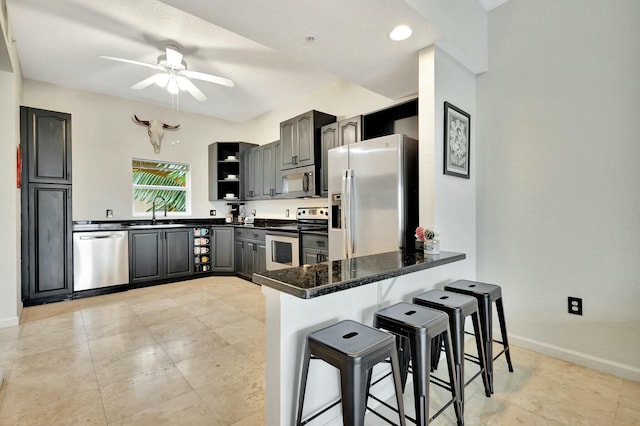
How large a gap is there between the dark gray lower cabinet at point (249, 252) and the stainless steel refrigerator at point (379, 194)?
2.02 meters

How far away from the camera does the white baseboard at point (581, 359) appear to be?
2.03 m

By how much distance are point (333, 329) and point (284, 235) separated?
9.08ft

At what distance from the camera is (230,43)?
10.5 feet

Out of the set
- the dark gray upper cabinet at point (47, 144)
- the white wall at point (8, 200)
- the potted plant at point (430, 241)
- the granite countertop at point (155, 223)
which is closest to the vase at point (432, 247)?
the potted plant at point (430, 241)

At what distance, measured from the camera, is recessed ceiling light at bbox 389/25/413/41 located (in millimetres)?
1964

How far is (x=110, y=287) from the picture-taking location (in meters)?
4.22

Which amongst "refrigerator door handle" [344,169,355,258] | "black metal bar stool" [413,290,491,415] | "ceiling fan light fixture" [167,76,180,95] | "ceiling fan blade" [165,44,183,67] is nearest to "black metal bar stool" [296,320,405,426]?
"black metal bar stool" [413,290,491,415]

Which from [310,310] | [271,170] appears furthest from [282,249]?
[310,310]

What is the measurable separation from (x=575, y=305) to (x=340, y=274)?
204cm

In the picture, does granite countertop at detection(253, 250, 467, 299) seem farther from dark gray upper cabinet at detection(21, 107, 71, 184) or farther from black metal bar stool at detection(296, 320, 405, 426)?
dark gray upper cabinet at detection(21, 107, 71, 184)

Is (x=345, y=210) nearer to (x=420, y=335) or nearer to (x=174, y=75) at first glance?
(x=420, y=335)

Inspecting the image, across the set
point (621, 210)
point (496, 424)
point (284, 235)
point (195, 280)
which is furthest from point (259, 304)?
point (621, 210)

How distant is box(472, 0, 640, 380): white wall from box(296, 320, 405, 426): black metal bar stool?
1861 millimetres

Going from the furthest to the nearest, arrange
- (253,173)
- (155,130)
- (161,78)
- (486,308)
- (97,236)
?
(253,173) < (155,130) < (97,236) < (161,78) < (486,308)
